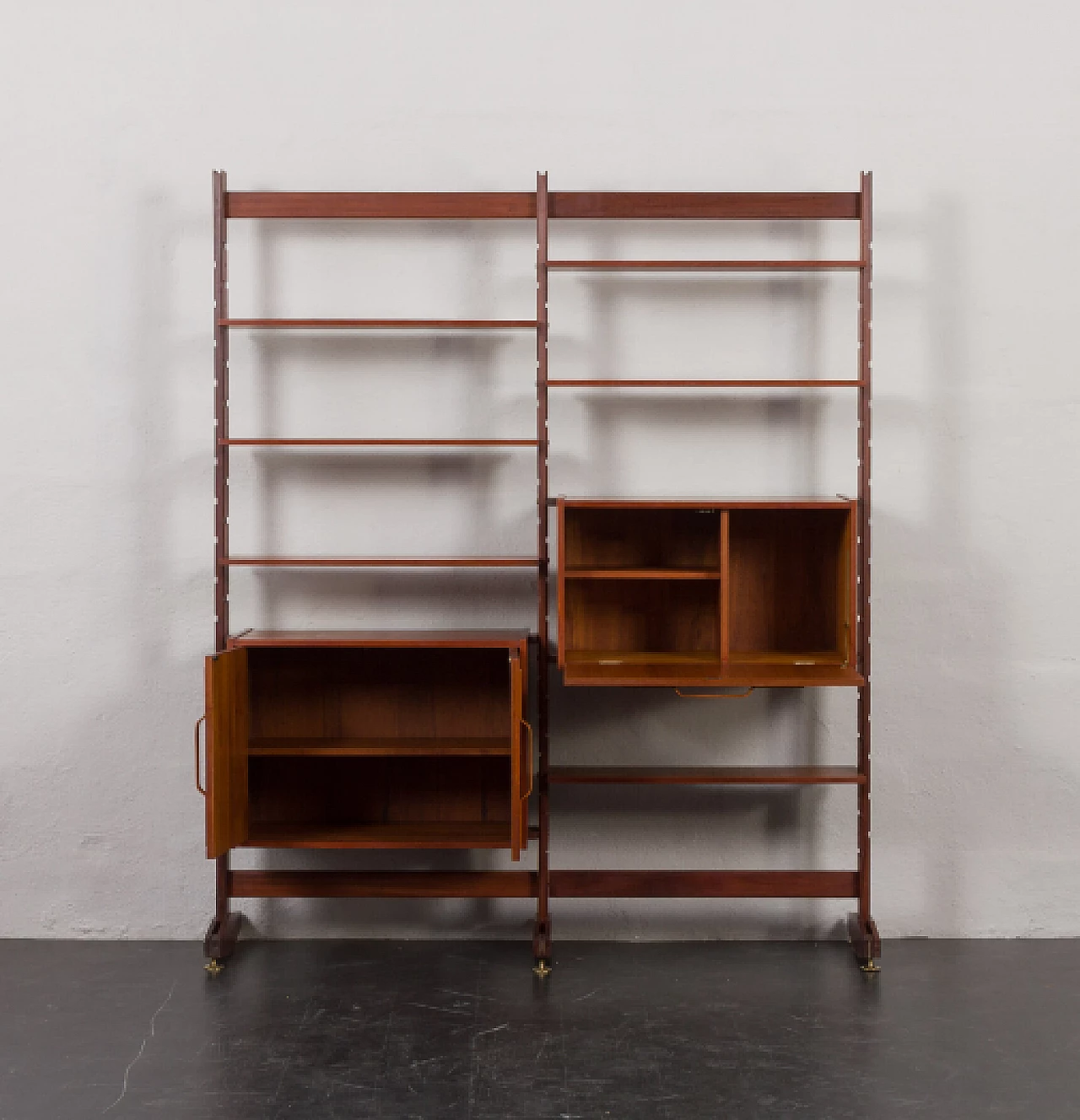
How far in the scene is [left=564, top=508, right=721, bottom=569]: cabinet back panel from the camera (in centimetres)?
360

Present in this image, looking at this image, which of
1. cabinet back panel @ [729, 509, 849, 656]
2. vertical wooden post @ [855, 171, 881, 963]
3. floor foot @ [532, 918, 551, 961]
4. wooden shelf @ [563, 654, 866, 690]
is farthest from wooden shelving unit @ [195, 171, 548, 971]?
vertical wooden post @ [855, 171, 881, 963]

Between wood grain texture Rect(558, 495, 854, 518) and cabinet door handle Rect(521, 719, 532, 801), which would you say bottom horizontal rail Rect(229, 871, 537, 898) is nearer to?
cabinet door handle Rect(521, 719, 532, 801)

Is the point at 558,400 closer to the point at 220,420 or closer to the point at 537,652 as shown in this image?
the point at 537,652

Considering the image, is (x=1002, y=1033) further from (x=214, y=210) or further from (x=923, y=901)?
(x=214, y=210)

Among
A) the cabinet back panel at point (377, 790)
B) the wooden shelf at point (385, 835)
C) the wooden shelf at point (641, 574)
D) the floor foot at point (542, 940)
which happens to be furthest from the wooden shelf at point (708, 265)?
the floor foot at point (542, 940)

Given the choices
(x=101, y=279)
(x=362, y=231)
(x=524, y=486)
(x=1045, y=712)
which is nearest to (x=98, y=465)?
(x=101, y=279)

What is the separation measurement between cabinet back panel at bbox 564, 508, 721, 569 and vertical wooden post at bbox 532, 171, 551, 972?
15cm

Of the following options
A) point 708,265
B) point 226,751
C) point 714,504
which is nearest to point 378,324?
point 708,265

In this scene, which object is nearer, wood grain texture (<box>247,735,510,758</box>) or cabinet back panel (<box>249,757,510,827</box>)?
wood grain texture (<box>247,735,510,758</box>)

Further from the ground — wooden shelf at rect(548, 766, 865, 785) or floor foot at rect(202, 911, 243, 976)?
wooden shelf at rect(548, 766, 865, 785)

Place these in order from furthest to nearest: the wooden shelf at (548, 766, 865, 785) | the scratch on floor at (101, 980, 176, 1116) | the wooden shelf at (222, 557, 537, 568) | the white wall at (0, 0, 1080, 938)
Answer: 1. the white wall at (0, 0, 1080, 938)
2. the wooden shelf at (548, 766, 865, 785)
3. the wooden shelf at (222, 557, 537, 568)
4. the scratch on floor at (101, 980, 176, 1116)

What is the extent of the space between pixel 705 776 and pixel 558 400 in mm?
1359

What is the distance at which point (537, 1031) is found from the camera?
9.94 feet

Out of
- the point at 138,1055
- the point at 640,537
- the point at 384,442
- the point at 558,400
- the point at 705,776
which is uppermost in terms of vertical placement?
the point at 558,400
